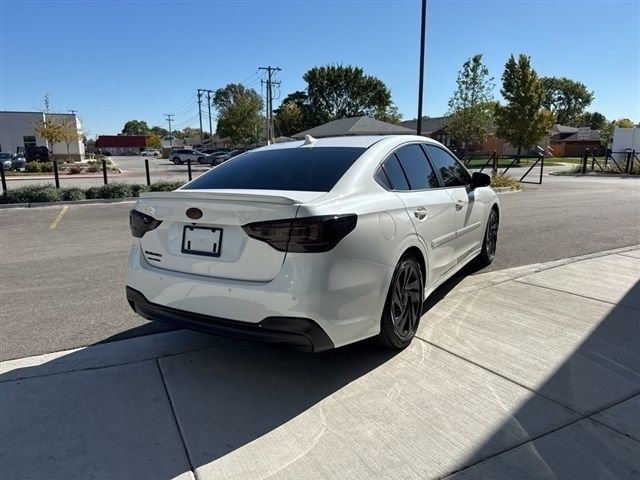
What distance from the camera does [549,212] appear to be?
467 inches

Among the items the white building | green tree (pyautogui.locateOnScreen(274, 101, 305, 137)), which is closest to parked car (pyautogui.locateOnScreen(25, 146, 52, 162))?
the white building

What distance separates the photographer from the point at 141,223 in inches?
136

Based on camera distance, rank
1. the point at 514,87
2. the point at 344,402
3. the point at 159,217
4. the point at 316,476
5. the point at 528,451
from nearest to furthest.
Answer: the point at 316,476 → the point at 528,451 → the point at 344,402 → the point at 159,217 → the point at 514,87

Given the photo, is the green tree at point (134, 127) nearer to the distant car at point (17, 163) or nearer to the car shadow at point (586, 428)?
the distant car at point (17, 163)

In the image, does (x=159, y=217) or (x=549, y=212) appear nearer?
(x=159, y=217)

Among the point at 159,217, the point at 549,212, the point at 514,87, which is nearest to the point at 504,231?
the point at 549,212

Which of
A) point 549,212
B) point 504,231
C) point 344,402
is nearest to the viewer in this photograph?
point 344,402

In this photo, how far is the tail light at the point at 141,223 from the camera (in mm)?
3377

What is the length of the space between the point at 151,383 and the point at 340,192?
183 centimetres

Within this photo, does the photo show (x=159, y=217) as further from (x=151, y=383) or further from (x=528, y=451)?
(x=528, y=451)

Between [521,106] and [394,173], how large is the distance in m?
43.8

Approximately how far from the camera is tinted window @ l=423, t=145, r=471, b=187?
189 inches

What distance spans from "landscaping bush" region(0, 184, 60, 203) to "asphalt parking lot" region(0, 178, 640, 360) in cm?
68

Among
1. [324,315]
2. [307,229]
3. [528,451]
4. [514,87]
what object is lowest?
[528,451]
